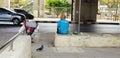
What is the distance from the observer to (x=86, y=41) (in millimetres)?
11859

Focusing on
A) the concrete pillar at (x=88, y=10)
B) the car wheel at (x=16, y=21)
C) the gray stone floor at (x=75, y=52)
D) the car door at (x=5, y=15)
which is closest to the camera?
the gray stone floor at (x=75, y=52)

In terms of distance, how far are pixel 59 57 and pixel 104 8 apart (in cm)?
3472

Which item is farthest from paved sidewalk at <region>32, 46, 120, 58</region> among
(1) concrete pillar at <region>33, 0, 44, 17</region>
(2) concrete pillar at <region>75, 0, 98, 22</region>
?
(1) concrete pillar at <region>33, 0, 44, 17</region>

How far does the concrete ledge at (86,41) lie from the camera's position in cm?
1180

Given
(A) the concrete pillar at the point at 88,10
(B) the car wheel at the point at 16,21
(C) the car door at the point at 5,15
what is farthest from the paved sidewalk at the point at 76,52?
(A) the concrete pillar at the point at 88,10

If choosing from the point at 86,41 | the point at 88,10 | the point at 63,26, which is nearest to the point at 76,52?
the point at 86,41

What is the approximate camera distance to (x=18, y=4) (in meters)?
45.6

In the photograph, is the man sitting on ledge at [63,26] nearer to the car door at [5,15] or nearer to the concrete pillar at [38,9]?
the car door at [5,15]

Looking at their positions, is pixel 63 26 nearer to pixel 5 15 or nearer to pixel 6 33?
pixel 6 33

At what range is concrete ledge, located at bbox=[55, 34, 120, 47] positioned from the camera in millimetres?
11805

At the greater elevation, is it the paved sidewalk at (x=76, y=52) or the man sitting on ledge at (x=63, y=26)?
the man sitting on ledge at (x=63, y=26)

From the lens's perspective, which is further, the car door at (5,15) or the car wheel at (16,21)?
the car door at (5,15)

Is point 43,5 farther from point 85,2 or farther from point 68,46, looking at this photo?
point 68,46

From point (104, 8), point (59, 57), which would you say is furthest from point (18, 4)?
point (59, 57)
